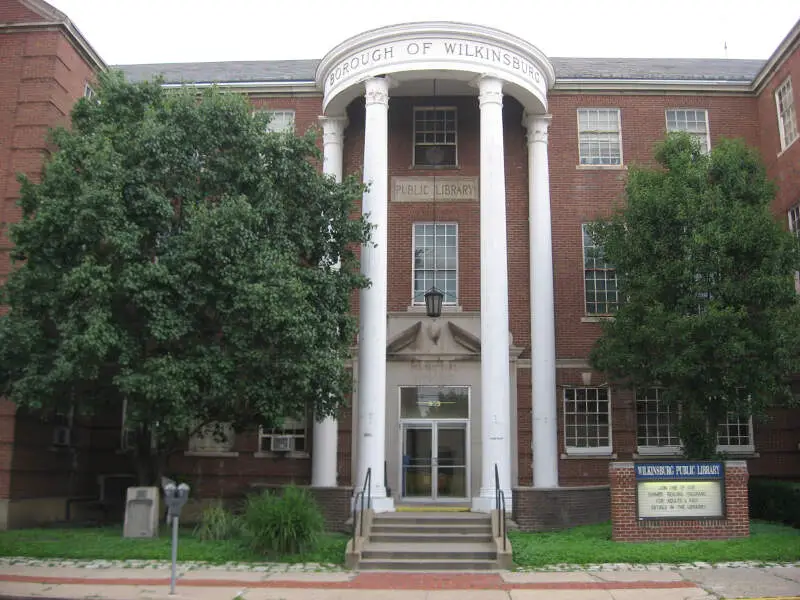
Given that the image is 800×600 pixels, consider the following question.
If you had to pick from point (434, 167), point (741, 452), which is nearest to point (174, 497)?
point (434, 167)

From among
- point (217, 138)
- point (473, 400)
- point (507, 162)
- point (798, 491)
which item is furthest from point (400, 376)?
point (798, 491)

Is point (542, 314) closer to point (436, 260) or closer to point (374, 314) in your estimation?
point (436, 260)

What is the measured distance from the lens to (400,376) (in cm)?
2239

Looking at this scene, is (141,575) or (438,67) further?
(438,67)

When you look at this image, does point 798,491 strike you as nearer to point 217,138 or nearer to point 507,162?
point 507,162

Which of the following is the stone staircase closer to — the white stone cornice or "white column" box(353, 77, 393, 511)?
"white column" box(353, 77, 393, 511)

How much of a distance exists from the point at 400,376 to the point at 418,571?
26.6 ft

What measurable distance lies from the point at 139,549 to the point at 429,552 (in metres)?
5.23

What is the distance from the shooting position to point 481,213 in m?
20.4

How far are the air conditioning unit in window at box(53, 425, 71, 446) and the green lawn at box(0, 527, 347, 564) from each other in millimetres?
3629

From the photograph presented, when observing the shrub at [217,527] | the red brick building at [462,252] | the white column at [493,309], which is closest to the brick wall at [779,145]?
the red brick building at [462,252]

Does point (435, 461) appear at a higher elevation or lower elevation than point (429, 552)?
higher

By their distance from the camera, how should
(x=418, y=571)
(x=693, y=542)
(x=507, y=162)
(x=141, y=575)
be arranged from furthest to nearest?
1. (x=507, y=162)
2. (x=693, y=542)
3. (x=418, y=571)
4. (x=141, y=575)

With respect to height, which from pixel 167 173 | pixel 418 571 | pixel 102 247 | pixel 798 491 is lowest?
pixel 418 571
